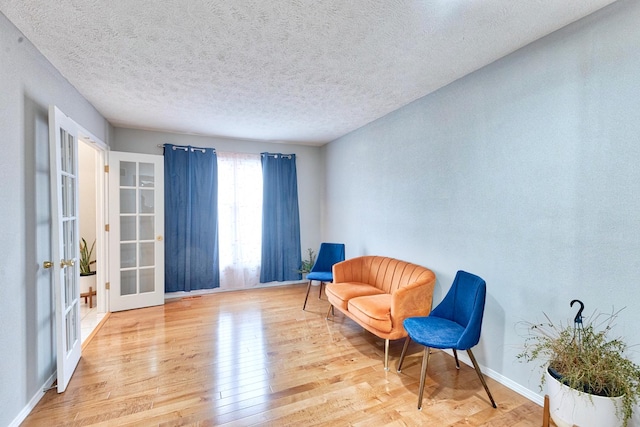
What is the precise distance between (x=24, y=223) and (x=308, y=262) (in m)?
3.76

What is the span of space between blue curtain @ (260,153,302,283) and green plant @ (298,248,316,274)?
0.35 ft

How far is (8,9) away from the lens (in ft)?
5.24

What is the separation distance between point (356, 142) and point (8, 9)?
3.44 m

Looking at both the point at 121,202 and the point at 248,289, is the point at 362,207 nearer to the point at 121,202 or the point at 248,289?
the point at 248,289

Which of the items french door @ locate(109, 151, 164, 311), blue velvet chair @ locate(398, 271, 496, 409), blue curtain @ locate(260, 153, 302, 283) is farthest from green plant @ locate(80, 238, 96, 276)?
blue velvet chair @ locate(398, 271, 496, 409)

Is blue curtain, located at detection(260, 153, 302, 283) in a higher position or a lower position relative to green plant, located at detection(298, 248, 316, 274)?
higher

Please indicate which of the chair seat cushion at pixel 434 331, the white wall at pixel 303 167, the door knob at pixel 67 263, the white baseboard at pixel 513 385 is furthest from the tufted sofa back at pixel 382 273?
the door knob at pixel 67 263

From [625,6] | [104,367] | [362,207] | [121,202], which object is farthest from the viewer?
[362,207]

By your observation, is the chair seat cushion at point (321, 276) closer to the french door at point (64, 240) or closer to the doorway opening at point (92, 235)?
the french door at point (64, 240)

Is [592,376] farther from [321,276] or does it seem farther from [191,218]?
[191,218]

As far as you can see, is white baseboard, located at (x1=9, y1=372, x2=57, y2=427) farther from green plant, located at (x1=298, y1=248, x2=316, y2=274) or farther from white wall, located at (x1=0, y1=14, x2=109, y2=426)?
green plant, located at (x1=298, y1=248, x2=316, y2=274)

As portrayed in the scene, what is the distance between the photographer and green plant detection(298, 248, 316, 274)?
503 centimetres

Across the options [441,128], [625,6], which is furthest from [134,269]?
[625,6]

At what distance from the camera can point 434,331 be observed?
2096mm
